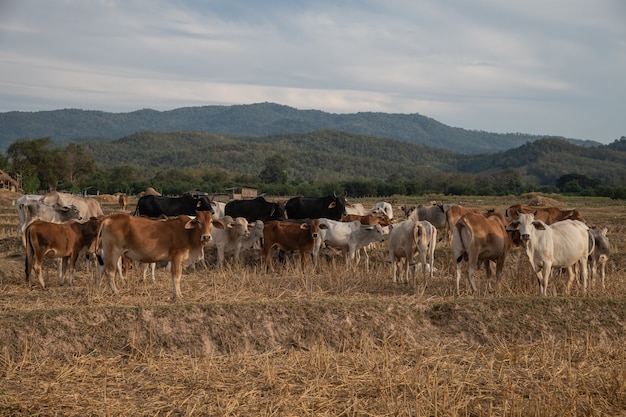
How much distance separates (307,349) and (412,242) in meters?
5.05

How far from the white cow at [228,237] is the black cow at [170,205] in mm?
6249

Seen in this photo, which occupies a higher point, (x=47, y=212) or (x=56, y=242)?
(x=56, y=242)

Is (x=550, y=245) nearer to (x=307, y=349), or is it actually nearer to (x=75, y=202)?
(x=307, y=349)

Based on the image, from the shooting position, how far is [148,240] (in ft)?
42.8

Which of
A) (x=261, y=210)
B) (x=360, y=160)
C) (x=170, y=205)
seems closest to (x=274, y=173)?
(x=360, y=160)

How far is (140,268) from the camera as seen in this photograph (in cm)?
1653

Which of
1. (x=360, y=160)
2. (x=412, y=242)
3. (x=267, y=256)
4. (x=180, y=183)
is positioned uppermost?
(x=360, y=160)

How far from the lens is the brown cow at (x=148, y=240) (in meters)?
13.0

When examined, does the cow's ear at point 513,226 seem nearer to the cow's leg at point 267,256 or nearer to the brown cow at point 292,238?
the brown cow at point 292,238

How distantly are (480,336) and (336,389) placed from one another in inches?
154

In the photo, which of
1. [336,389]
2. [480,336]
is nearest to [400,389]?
[336,389]

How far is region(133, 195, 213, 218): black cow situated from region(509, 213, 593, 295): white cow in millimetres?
12702

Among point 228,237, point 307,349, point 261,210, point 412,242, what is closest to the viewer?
point 307,349

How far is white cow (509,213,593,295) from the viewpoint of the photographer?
45.5 ft
